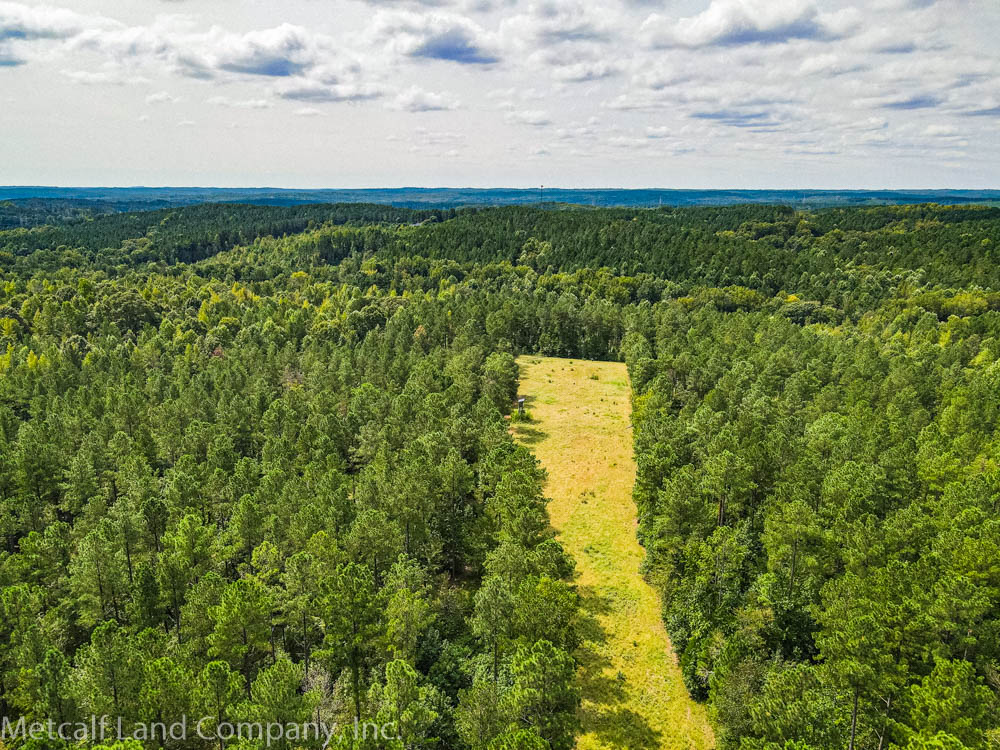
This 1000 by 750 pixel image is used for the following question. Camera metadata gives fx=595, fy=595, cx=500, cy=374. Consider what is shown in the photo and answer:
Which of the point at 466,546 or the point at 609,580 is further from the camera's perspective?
the point at 609,580

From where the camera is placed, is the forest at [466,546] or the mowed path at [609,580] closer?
the forest at [466,546]

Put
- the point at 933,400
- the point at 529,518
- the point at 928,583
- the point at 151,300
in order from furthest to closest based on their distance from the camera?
the point at 151,300
the point at 933,400
the point at 529,518
the point at 928,583

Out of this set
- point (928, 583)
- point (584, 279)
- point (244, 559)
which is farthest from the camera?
point (584, 279)

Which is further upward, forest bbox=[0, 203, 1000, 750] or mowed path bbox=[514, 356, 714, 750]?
forest bbox=[0, 203, 1000, 750]

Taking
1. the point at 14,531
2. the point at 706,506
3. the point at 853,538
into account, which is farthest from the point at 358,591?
the point at 14,531

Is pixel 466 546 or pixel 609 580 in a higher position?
pixel 466 546

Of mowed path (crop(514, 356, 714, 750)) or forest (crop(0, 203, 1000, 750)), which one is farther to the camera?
mowed path (crop(514, 356, 714, 750))

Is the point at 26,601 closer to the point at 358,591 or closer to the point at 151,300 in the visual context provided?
the point at 358,591

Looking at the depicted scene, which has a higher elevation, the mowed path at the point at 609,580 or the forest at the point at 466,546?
the forest at the point at 466,546
